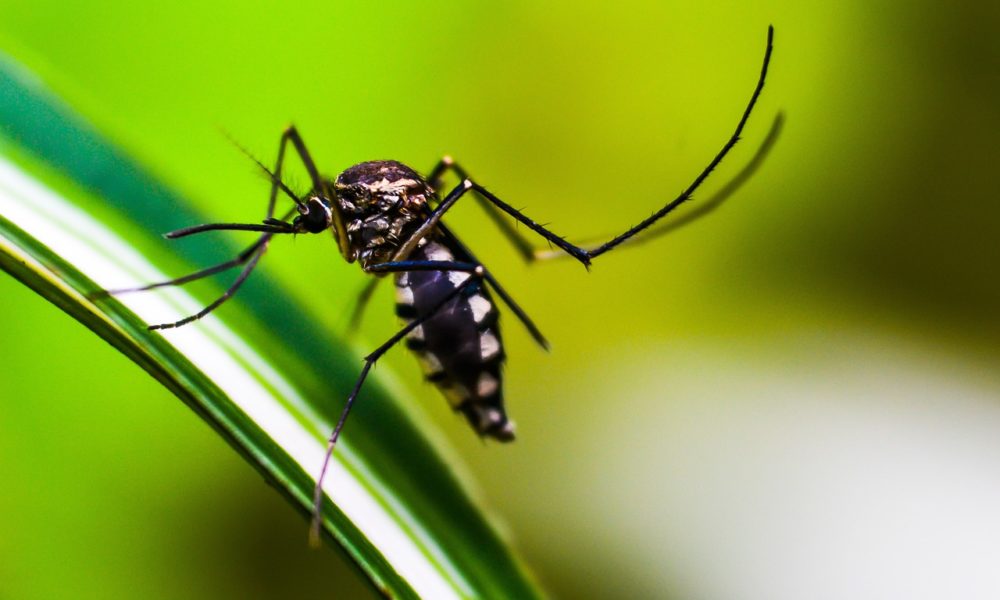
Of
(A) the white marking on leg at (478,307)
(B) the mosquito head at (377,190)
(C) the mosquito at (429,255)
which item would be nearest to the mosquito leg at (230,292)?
(C) the mosquito at (429,255)

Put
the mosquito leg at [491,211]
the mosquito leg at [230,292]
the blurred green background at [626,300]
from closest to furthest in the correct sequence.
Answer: the mosquito leg at [230,292] < the mosquito leg at [491,211] < the blurred green background at [626,300]

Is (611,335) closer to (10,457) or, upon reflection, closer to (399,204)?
(399,204)

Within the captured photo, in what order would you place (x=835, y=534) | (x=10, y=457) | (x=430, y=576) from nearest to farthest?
(x=430, y=576) < (x=10, y=457) < (x=835, y=534)

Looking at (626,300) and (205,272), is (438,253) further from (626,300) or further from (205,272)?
(626,300)

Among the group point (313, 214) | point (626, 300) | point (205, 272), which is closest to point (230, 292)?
point (205, 272)

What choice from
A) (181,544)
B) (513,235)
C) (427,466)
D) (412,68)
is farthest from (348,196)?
(412,68)

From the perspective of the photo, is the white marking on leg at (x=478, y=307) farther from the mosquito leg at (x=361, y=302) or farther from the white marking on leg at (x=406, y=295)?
the mosquito leg at (x=361, y=302)
